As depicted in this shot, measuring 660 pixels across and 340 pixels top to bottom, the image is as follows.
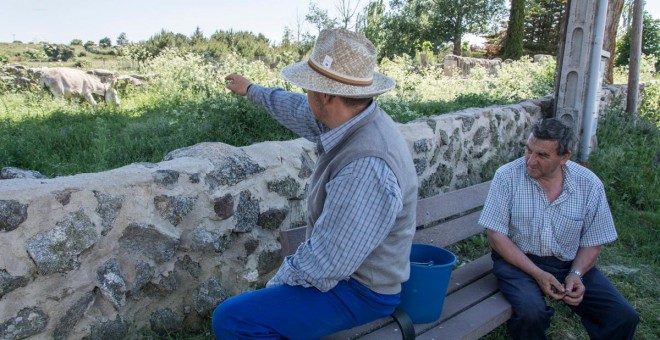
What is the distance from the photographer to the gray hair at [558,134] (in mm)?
2924

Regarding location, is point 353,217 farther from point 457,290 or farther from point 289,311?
point 457,290

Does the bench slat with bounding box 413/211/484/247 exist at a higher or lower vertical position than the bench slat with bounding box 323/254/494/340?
higher

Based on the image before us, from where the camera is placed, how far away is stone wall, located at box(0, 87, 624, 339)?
7.32 ft

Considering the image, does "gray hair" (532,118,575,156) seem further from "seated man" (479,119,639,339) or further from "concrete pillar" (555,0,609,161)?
"concrete pillar" (555,0,609,161)

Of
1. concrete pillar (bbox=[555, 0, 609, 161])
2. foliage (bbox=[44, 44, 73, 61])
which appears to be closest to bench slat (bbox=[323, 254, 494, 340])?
concrete pillar (bbox=[555, 0, 609, 161])

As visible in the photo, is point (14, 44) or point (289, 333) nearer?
point (289, 333)

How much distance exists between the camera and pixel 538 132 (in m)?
2.99

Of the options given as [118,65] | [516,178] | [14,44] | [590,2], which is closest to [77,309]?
[516,178]

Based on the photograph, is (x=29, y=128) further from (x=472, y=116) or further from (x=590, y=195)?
(x=590, y=195)

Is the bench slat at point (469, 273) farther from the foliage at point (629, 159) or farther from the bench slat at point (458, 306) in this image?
the foliage at point (629, 159)

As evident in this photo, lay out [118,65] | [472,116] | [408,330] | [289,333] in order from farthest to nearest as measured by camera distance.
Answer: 1. [118,65]
2. [472,116]
3. [408,330]
4. [289,333]

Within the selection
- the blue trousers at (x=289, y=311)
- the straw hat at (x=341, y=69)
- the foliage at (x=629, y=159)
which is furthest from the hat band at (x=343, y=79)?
the foliage at (x=629, y=159)

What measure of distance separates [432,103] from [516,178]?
3.59 m

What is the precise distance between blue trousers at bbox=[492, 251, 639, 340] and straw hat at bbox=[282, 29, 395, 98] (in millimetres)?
1468
